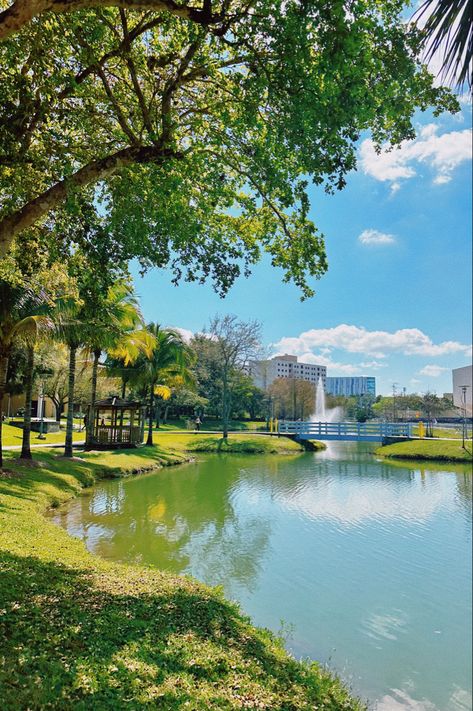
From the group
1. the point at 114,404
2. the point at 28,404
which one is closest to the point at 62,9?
the point at 28,404

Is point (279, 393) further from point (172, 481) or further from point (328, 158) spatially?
point (328, 158)

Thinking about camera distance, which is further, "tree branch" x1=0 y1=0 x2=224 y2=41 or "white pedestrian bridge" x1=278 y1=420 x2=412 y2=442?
A: "white pedestrian bridge" x1=278 y1=420 x2=412 y2=442

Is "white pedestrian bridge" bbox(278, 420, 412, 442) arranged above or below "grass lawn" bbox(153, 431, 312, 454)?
above

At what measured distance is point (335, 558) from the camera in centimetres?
865

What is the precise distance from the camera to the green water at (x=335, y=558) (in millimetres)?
5277

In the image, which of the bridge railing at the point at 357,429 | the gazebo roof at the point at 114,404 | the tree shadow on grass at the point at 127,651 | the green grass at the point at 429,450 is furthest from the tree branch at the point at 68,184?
the bridge railing at the point at 357,429

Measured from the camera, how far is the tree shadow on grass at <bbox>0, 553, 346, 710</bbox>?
3.12 m

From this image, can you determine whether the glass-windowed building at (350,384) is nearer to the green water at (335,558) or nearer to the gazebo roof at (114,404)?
the gazebo roof at (114,404)

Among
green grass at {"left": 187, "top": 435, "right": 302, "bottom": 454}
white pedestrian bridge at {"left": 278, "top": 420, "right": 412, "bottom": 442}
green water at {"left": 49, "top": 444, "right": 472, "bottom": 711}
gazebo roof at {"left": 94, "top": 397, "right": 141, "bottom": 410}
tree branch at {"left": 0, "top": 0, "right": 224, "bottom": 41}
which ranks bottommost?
green grass at {"left": 187, "top": 435, "right": 302, "bottom": 454}

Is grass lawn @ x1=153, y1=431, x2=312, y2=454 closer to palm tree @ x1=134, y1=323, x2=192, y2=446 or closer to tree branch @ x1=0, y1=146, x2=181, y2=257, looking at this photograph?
palm tree @ x1=134, y1=323, x2=192, y2=446

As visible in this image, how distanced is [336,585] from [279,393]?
48651 mm

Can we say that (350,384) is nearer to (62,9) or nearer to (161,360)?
(161,360)

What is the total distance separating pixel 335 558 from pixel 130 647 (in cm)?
574

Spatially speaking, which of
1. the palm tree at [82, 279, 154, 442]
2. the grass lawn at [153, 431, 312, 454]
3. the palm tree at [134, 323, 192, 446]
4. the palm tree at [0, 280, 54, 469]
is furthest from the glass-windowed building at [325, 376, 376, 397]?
the palm tree at [0, 280, 54, 469]
